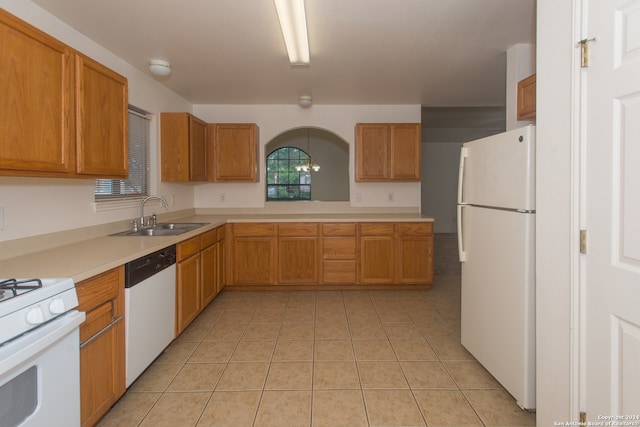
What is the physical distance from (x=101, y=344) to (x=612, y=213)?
232cm

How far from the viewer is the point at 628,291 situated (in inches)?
47.7

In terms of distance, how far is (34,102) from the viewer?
1.65 meters

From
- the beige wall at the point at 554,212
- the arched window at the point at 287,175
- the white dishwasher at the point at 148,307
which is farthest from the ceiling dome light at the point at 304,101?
the arched window at the point at 287,175

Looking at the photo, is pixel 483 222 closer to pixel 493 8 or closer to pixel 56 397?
pixel 493 8

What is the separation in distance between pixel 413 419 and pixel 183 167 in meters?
3.17

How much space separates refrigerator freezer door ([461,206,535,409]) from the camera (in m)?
1.87

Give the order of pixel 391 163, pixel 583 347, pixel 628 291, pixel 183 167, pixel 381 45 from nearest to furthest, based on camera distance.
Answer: pixel 628 291 < pixel 583 347 < pixel 381 45 < pixel 183 167 < pixel 391 163

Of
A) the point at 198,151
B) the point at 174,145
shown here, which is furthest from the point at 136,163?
the point at 198,151

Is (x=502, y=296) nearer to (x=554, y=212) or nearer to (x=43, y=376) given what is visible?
(x=554, y=212)

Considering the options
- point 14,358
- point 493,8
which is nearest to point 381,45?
point 493,8

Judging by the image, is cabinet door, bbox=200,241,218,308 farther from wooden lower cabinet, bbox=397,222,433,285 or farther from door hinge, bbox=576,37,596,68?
door hinge, bbox=576,37,596,68

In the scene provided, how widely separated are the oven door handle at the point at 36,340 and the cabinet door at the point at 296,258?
2845 mm

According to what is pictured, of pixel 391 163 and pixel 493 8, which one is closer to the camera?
pixel 493 8

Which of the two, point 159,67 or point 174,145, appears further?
point 174,145
